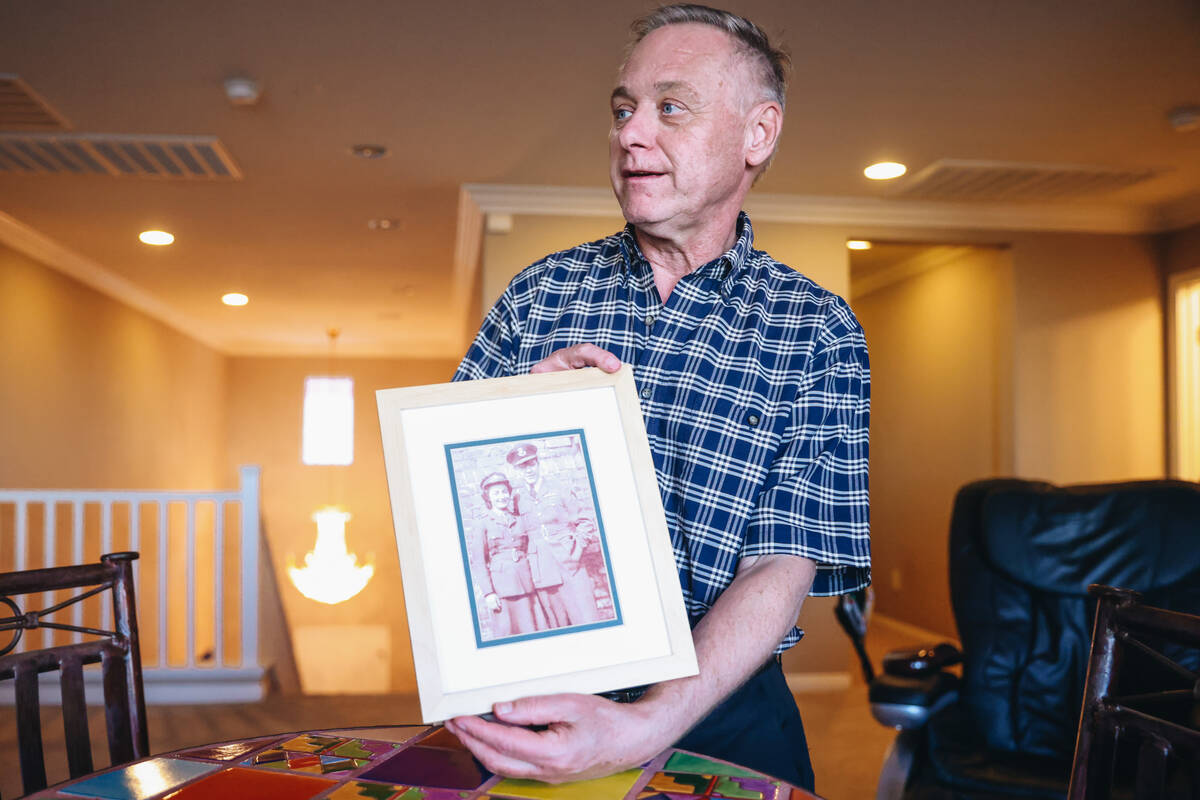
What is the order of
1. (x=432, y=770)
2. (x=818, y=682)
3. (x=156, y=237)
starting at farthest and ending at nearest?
(x=156, y=237) → (x=818, y=682) → (x=432, y=770)

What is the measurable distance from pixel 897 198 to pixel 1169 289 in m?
1.73

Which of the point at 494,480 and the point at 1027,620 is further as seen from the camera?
the point at 1027,620

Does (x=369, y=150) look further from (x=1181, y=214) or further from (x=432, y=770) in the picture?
(x=1181, y=214)

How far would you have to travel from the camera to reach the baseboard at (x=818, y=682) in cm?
435

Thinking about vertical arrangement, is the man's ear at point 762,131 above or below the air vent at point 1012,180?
below

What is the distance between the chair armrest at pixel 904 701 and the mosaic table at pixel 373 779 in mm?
1309

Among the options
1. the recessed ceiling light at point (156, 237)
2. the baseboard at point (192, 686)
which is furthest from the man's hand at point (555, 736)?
the recessed ceiling light at point (156, 237)

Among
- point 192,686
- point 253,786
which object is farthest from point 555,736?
point 192,686

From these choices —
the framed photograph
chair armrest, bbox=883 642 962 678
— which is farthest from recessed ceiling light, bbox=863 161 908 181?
the framed photograph

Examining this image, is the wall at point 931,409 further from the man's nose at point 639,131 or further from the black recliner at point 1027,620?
the man's nose at point 639,131

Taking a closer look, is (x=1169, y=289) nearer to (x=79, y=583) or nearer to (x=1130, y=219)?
(x=1130, y=219)

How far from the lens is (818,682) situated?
14.3 feet

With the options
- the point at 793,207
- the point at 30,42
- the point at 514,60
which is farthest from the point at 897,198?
the point at 30,42

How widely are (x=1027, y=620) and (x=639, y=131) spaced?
5.80 feet
